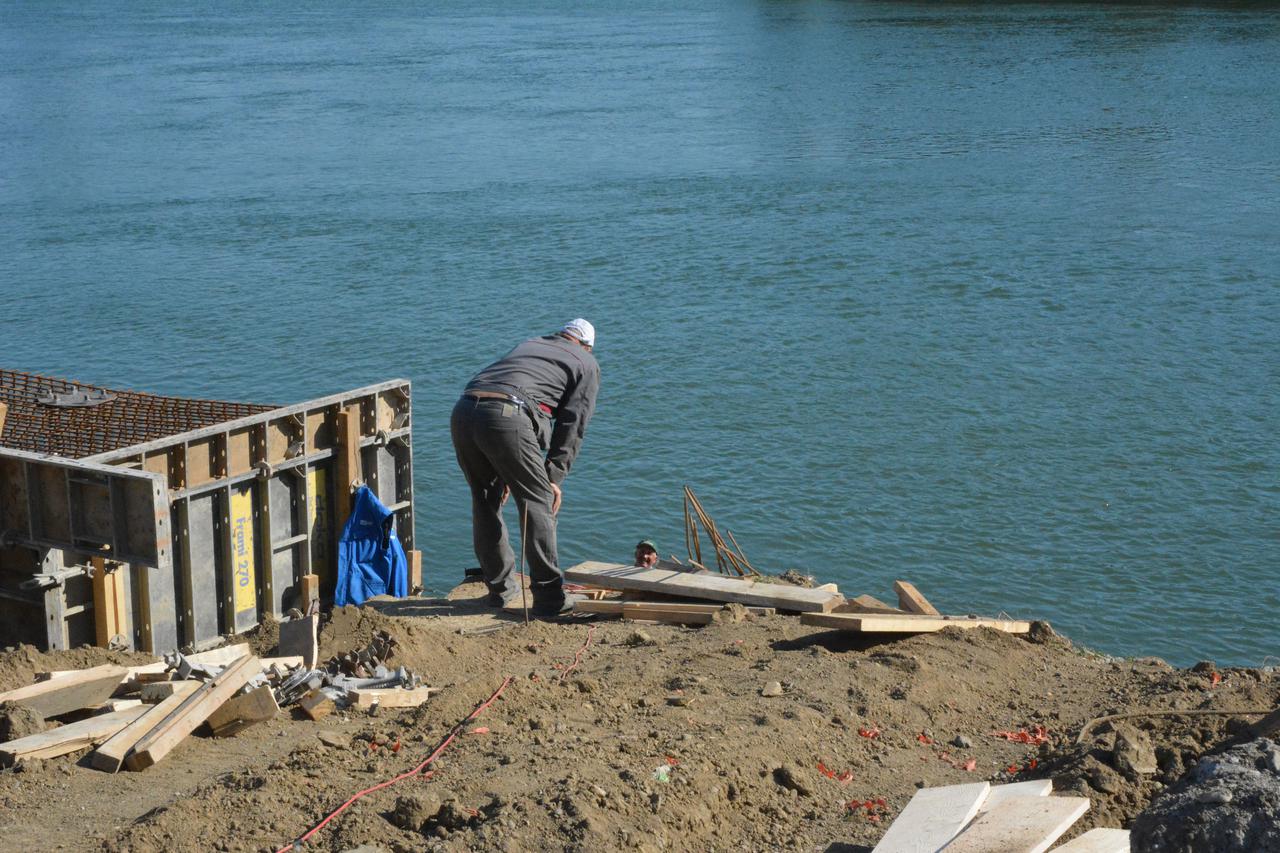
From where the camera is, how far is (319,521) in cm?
1067

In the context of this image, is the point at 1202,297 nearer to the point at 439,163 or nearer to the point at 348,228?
the point at 348,228

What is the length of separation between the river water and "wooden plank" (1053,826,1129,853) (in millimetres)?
6918

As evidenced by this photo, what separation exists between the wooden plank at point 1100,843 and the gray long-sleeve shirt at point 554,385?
482 centimetres

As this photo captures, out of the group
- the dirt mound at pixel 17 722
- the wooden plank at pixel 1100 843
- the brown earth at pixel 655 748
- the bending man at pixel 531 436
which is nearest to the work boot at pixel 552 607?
the bending man at pixel 531 436

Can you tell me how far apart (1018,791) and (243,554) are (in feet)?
20.2

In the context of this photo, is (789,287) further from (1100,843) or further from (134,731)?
(1100,843)

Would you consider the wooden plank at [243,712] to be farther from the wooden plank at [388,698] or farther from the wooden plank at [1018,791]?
the wooden plank at [1018,791]

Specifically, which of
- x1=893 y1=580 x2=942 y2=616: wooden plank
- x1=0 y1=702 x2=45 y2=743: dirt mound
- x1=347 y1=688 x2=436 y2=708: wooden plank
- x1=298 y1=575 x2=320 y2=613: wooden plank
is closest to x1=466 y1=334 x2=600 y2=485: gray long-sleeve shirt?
x1=298 y1=575 x2=320 y2=613: wooden plank

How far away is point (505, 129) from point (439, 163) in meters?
5.57

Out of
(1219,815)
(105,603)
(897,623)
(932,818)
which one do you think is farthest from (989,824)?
(105,603)

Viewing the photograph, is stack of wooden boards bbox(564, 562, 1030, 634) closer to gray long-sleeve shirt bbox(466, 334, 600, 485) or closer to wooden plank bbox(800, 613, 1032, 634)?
wooden plank bbox(800, 613, 1032, 634)

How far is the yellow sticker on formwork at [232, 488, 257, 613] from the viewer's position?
32.6ft

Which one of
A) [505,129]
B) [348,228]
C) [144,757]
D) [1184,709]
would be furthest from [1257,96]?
[144,757]

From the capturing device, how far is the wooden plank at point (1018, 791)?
18.6 ft
